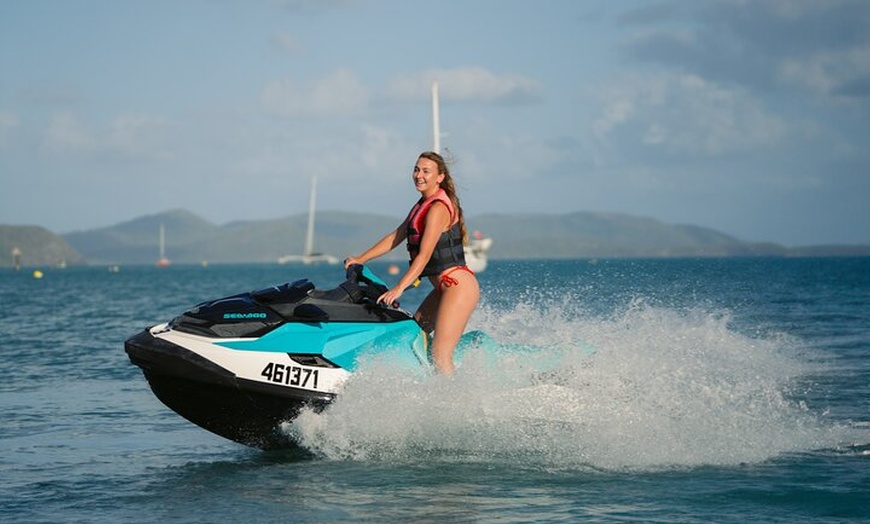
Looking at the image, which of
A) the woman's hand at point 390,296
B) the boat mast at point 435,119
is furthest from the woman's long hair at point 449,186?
the boat mast at point 435,119

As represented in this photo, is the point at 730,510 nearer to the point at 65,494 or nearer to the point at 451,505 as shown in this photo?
the point at 451,505

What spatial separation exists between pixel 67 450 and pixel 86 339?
11.6 m

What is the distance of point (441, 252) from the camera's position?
7.80 m

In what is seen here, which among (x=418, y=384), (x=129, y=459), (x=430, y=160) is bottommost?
(x=129, y=459)

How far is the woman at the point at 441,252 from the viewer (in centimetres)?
769

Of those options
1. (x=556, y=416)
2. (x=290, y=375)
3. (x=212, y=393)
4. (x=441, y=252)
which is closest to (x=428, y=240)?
(x=441, y=252)

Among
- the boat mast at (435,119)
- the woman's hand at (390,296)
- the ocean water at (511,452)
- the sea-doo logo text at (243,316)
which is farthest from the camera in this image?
the boat mast at (435,119)

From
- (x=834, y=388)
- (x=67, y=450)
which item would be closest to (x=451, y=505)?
(x=67, y=450)

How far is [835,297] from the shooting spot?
93.8 ft

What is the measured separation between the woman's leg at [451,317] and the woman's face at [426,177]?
60 cm

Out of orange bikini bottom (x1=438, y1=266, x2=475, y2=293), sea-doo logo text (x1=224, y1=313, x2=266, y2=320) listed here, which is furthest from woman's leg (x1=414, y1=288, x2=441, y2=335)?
sea-doo logo text (x1=224, y1=313, x2=266, y2=320)

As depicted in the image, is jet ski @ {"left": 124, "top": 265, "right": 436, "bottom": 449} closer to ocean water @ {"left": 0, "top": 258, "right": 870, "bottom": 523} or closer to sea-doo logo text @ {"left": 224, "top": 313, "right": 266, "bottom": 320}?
sea-doo logo text @ {"left": 224, "top": 313, "right": 266, "bottom": 320}

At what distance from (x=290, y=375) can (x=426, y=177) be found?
1.64 metres

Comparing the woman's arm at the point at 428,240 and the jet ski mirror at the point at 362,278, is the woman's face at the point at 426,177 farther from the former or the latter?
the jet ski mirror at the point at 362,278
